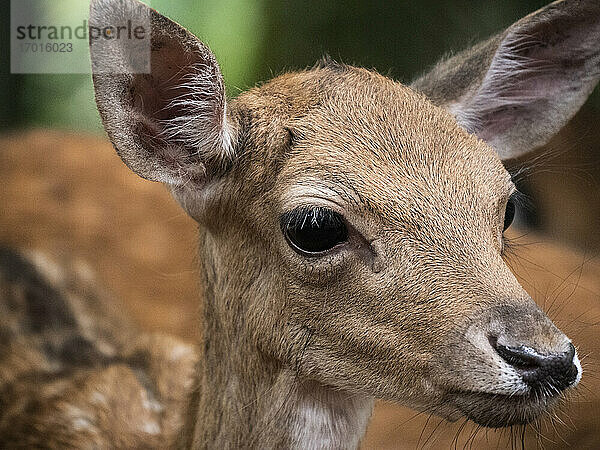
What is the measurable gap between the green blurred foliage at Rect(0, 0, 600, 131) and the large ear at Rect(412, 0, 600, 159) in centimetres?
15

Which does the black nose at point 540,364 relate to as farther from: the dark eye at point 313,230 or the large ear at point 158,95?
the large ear at point 158,95

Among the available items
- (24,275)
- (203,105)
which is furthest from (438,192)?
(24,275)

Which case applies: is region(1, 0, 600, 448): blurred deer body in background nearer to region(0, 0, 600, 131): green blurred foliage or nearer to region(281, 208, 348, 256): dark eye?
region(281, 208, 348, 256): dark eye

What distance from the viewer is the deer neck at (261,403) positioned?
1.99 metres

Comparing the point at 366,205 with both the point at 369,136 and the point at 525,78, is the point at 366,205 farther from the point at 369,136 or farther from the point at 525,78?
the point at 525,78

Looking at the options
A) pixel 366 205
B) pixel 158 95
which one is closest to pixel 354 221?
pixel 366 205

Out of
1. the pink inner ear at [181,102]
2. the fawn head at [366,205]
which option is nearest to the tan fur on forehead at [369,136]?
the fawn head at [366,205]

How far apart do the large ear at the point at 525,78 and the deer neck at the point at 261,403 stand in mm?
788

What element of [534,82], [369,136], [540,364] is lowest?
[540,364]

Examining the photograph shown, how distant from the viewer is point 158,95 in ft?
6.22

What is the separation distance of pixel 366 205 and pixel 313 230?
13 centimetres

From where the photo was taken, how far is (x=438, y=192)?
176cm

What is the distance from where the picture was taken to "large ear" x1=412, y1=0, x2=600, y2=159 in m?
2.02

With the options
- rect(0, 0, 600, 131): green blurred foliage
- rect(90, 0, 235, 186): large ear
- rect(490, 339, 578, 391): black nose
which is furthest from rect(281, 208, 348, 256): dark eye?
rect(0, 0, 600, 131): green blurred foliage
